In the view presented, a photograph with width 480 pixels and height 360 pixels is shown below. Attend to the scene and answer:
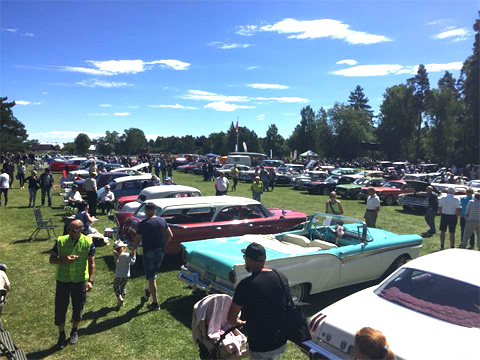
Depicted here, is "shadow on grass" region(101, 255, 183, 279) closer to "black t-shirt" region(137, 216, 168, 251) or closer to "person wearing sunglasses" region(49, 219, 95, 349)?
"black t-shirt" region(137, 216, 168, 251)

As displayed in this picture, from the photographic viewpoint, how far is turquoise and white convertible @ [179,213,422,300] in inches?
208

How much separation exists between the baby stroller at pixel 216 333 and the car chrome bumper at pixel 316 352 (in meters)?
0.64

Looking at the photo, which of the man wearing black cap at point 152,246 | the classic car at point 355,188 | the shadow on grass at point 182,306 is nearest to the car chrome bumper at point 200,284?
the shadow on grass at point 182,306

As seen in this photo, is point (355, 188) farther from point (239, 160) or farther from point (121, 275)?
point (239, 160)

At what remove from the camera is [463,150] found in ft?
Result: 158

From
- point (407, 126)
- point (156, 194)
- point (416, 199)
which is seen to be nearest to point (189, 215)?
point (156, 194)

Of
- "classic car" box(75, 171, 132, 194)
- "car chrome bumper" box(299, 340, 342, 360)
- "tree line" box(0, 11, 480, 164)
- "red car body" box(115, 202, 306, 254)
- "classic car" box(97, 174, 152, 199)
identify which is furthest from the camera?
"tree line" box(0, 11, 480, 164)

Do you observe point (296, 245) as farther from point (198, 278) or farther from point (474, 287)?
point (474, 287)

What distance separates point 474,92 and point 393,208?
32313 mm

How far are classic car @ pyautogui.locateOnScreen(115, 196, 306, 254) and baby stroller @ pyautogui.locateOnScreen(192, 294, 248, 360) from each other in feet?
14.0

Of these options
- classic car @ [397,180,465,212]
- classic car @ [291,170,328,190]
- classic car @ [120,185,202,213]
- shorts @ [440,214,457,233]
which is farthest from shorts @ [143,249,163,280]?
classic car @ [291,170,328,190]

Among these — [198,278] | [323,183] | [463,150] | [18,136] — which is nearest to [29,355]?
[198,278]

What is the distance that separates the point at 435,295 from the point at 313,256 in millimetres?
1997

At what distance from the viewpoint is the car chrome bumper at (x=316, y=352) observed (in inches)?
130
